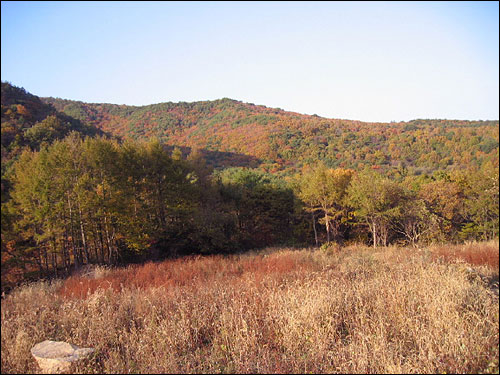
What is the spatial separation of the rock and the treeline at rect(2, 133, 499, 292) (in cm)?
69

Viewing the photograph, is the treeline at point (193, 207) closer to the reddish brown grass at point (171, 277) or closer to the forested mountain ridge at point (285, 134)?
the reddish brown grass at point (171, 277)

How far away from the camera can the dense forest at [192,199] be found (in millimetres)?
2807

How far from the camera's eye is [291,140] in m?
67.0

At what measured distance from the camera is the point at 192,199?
86.9 feet

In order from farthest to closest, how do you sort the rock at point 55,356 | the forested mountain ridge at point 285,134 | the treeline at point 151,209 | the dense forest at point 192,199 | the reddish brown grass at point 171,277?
the forested mountain ridge at point 285,134 < the treeline at point 151,209 < the reddish brown grass at point 171,277 < the dense forest at point 192,199 < the rock at point 55,356

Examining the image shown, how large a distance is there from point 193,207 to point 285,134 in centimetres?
5180

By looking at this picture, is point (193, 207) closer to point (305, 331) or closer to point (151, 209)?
point (151, 209)

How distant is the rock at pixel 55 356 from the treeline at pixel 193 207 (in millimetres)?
689

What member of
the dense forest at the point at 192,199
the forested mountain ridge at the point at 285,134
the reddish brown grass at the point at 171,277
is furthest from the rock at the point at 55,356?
the forested mountain ridge at the point at 285,134

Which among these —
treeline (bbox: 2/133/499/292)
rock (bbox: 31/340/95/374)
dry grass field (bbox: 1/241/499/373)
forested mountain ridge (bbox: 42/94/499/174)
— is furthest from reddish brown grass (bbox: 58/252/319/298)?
forested mountain ridge (bbox: 42/94/499/174)

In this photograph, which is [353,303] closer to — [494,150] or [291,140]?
[494,150]

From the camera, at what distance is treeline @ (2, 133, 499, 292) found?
319cm


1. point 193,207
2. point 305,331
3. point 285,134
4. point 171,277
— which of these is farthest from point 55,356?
point 285,134

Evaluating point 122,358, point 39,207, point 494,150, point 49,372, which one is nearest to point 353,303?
point 494,150
